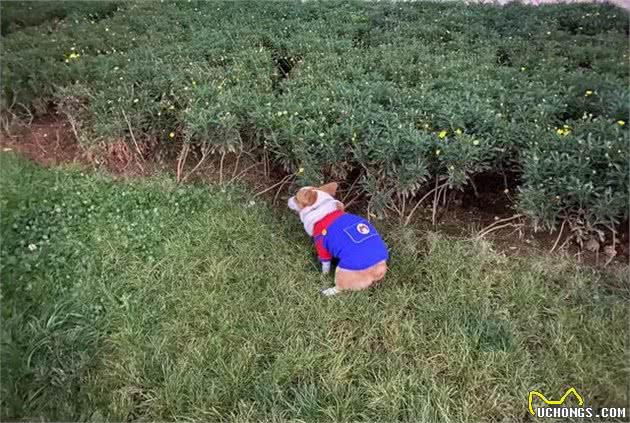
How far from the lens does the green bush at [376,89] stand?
2.85 meters

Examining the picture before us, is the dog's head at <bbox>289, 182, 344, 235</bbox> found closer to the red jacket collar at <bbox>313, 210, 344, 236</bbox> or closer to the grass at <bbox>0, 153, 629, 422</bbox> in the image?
the red jacket collar at <bbox>313, 210, 344, 236</bbox>

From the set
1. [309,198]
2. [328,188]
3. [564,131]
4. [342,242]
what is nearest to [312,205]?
[309,198]

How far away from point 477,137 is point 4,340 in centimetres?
252

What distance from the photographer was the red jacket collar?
282 centimetres

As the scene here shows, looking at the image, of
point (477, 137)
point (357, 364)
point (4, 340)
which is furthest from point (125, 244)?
point (477, 137)

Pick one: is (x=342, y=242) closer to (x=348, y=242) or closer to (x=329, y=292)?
(x=348, y=242)

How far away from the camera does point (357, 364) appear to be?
2.38 m

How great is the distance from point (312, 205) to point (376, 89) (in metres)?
0.96

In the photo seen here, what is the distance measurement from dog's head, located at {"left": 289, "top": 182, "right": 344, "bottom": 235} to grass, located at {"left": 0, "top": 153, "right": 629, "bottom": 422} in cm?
25

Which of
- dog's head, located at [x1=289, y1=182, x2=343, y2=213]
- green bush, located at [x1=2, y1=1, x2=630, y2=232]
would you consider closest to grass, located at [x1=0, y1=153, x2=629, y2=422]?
dog's head, located at [x1=289, y1=182, x2=343, y2=213]

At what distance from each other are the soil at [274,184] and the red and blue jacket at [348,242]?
0.53 metres

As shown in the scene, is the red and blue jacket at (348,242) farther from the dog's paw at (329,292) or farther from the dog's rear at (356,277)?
the dog's paw at (329,292)

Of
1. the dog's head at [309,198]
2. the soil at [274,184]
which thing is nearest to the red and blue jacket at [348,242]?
the dog's head at [309,198]

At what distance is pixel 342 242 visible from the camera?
2729 mm
